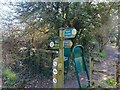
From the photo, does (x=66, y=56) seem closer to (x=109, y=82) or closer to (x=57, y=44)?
(x=57, y=44)

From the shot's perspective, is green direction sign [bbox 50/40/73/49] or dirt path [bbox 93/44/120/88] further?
dirt path [bbox 93/44/120/88]

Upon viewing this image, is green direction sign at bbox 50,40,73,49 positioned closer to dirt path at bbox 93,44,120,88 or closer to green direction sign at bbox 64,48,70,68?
green direction sign at bbox 64,48,70,68

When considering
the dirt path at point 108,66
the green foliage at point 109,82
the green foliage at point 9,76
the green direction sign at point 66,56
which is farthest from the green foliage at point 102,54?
the green foliage at point 9,76

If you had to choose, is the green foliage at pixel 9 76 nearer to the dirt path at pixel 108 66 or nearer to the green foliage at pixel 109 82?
the dirt path at pixel 108 66

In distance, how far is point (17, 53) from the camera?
2.48 metres

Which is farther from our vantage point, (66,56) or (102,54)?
(102,54)

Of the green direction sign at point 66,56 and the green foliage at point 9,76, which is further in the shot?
the green foliage at point 9,76

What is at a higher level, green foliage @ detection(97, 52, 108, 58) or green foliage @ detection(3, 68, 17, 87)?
green foliage @ detection(97, 52, 108, 58)

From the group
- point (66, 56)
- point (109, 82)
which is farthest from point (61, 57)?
point (109, 82)

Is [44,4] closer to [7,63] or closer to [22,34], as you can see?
[22,34]

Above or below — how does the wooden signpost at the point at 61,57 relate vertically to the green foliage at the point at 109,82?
above

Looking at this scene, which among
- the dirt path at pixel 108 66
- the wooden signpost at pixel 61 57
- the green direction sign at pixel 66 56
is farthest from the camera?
the dirt path at pixel 108 66

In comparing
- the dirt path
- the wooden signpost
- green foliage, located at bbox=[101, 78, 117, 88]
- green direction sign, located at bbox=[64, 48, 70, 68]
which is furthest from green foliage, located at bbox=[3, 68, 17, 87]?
green foliage, located at bbox=[101, 78, 117, 88]

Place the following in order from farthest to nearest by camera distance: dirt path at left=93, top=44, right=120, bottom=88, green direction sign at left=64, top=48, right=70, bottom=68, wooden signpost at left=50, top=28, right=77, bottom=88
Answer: dirt path at left=93, top=44, right=120, bottom=88
green direction sign at left=64, top=48, right=70, bottom=68
wooden signpost at left=50, top=28, right=77, bottom=88
